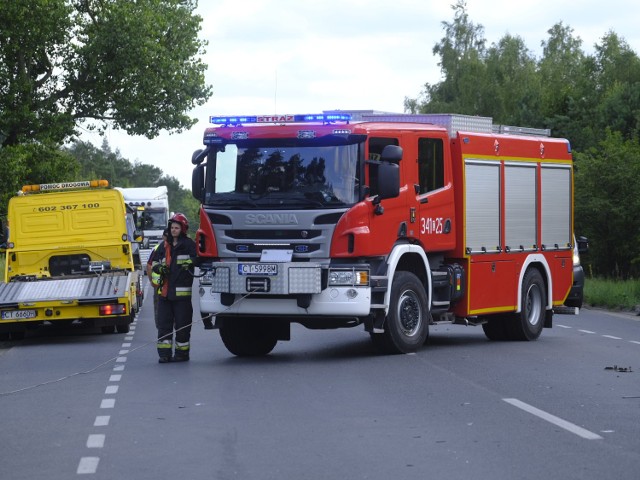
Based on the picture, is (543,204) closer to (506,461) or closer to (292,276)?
(292,276)

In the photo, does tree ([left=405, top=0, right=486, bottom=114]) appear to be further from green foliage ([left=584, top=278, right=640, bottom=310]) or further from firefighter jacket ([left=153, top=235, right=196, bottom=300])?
firefighter jacket ([left=153, top=235, right=196, bottom=300])

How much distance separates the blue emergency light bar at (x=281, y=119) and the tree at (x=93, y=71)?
2540 cm

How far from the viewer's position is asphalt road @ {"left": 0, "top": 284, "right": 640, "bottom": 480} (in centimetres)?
901

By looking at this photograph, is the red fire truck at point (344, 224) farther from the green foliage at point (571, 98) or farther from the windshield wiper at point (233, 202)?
the green foliage at point (571, 98)

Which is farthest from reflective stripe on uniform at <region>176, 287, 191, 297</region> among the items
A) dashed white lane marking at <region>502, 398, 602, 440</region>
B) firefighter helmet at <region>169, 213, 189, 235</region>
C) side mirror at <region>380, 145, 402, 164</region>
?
dashed white lane marking at <region>502, 398, 602, 440</region>

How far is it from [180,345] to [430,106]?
6743 centimetres

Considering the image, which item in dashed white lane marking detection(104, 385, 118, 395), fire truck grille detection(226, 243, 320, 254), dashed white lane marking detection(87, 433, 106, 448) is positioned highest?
fire truck grille detection(226, 243, 320, 254)

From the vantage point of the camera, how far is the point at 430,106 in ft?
273

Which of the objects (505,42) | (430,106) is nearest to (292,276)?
(430,106)

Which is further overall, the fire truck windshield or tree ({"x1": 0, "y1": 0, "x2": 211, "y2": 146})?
tree ({"x1": 0, "y1": 0, "x2": 211, "y2": 146})

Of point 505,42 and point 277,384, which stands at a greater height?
point 505,42

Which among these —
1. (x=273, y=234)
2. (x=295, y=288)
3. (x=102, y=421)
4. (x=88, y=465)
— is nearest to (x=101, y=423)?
(x=102, y=421)

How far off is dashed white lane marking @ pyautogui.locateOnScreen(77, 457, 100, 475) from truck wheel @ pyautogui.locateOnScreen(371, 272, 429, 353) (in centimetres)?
Answer: 786

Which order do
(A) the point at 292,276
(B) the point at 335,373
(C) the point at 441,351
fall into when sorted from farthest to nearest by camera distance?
1. (C) the point at 441,351
2. (A) the point at 292,276
3. (B) the point at 335,373
